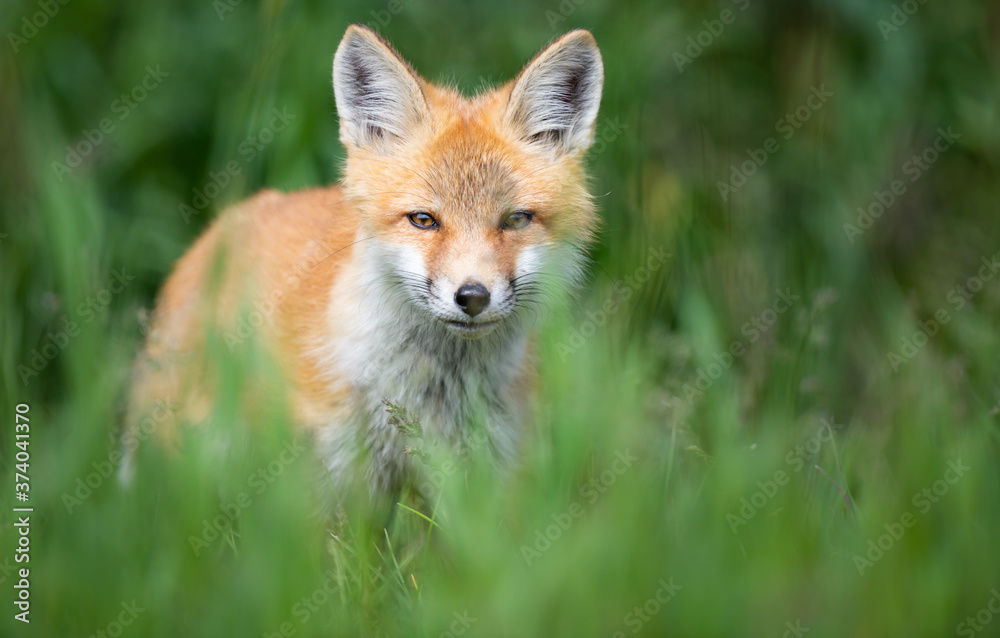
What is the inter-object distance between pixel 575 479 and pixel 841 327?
3.59 meters

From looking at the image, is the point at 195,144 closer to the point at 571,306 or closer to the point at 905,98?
the point at 571,306

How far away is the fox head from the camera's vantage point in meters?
3.25

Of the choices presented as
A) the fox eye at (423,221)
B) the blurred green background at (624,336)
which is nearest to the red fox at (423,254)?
the fox eye at (423,221)

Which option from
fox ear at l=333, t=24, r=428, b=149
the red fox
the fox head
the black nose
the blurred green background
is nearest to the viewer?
the blurred green background

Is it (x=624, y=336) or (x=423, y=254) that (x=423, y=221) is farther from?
(x=624, y=336)

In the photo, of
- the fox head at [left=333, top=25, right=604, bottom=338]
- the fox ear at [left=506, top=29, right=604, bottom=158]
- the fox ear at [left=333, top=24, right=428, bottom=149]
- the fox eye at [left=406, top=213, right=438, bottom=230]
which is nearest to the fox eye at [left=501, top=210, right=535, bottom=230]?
the fox head at [left=333, top=25, right=604, bottom=338]

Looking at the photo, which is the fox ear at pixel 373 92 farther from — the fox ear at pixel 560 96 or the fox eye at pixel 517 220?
the fox eye at pixel 517 220

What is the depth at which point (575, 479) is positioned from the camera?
8.60ft

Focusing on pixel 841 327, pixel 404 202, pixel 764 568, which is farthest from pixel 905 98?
pixel 764 568

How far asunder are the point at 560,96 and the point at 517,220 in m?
0.63

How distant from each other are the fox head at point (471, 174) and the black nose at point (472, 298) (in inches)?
1.1

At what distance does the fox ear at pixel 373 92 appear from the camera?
353cm

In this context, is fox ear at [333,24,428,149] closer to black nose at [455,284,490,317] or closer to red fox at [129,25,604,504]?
red fox at [129,25,604,504]

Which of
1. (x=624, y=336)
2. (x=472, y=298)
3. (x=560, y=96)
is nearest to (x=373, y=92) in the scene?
(x=560, y=96)
